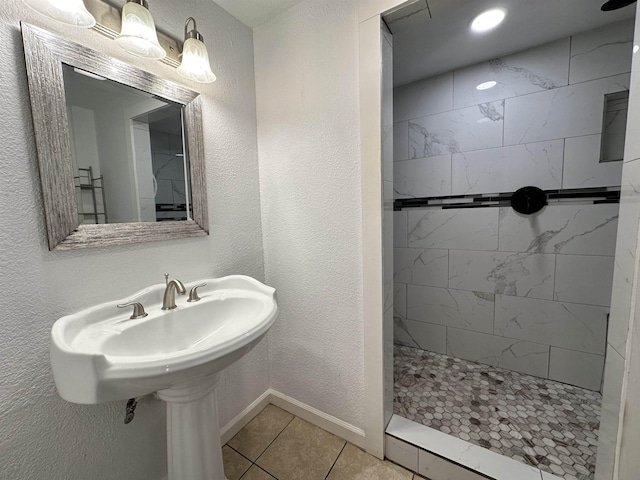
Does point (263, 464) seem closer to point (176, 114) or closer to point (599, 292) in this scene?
point (176, 114)

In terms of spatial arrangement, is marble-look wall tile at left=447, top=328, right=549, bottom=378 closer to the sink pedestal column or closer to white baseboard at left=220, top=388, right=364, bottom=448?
white baseboard at left=220, top=388, right=364, bottom=448

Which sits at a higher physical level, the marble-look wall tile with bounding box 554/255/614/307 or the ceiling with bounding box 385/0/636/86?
the ceiling with bounding box 385/0/636/86

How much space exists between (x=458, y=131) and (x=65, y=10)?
6.33 ft

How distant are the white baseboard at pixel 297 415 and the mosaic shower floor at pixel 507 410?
0.98 feet

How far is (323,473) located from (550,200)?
1883 mm

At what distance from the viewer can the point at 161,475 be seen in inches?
40.1

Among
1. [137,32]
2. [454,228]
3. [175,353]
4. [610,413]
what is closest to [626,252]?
[610,413]

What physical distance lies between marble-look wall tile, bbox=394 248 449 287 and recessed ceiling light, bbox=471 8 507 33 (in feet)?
4.23

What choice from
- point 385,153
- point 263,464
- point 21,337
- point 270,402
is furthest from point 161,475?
point 385,153

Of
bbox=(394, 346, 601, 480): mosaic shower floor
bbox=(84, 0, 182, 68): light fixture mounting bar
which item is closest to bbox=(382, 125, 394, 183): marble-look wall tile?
bbox=(84, 0, 182, 68): light fixture mounting bar

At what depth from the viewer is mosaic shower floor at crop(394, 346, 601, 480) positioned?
1120 millimetres

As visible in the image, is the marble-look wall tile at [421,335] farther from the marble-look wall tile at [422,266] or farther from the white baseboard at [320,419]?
the white baseboard at [320,419]

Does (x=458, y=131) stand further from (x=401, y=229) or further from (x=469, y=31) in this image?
(x=401, y=229)

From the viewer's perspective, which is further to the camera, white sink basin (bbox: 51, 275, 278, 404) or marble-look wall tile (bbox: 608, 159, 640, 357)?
marble-look wall tile (bbox: 608, 159, 640, 357)
